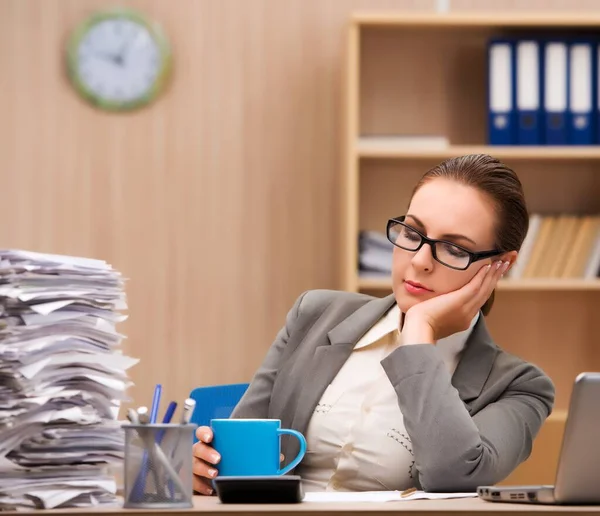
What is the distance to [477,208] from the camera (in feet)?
6.06

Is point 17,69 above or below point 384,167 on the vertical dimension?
above

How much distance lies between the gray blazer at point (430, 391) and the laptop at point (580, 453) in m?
0.34

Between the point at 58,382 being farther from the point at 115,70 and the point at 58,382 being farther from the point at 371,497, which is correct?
the point at 115,70

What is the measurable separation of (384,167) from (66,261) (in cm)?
256

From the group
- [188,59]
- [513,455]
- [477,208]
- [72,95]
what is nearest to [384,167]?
[188,59]

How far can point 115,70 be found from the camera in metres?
3.75

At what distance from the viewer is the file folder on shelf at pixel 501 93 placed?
3.45 m

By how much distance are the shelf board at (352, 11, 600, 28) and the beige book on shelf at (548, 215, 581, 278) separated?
686mm

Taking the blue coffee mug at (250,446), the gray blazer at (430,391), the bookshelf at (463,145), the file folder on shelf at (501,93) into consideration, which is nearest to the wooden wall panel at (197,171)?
the bookshelf at (463,145)

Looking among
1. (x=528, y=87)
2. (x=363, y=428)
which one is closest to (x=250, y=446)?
(x=363, y=428)

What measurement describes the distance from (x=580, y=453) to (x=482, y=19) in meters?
2.52

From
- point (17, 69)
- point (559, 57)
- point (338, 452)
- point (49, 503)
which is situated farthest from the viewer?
point (17, 69)

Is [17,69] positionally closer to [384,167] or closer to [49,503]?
[384,167]

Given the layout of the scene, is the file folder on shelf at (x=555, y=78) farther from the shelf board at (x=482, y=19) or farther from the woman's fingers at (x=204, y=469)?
the woman's fingers at (x=204, y=469)
